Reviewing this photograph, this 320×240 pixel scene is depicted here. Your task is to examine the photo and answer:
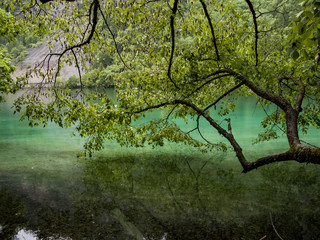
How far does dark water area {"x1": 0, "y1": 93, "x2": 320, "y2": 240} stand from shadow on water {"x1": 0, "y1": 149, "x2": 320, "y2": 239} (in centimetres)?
2

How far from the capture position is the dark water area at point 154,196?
607cm

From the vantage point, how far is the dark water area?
6.07 metres

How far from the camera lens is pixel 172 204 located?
7.34 meters

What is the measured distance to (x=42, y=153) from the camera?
1318 cm

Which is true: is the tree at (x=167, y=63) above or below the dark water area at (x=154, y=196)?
above

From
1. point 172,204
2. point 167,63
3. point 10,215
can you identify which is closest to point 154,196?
point 172,204

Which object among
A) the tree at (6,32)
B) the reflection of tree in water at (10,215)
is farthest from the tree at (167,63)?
the reflection of tree in water at (10,215)

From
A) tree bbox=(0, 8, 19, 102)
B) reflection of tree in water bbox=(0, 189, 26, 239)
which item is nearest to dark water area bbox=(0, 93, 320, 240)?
reflection of tree in water bbox=(0, 189, 26, 239)

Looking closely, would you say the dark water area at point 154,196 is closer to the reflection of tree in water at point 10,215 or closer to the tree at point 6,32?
the reflection of tree in water at point 10,215

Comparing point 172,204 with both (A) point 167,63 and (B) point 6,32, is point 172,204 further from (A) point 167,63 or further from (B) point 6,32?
(B) point 6,32

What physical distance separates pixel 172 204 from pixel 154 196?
741 mm

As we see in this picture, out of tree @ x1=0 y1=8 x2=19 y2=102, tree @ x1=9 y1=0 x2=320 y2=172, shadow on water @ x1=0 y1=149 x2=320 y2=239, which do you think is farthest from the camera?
tree @ x1=0 y1=8 x2=19 y2=102

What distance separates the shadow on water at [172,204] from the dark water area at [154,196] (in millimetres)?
22

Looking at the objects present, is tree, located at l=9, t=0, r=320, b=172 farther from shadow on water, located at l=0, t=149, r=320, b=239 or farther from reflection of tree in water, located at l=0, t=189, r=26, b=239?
reflection of tree in water, located at l=0, t=189, r=26, b=239
